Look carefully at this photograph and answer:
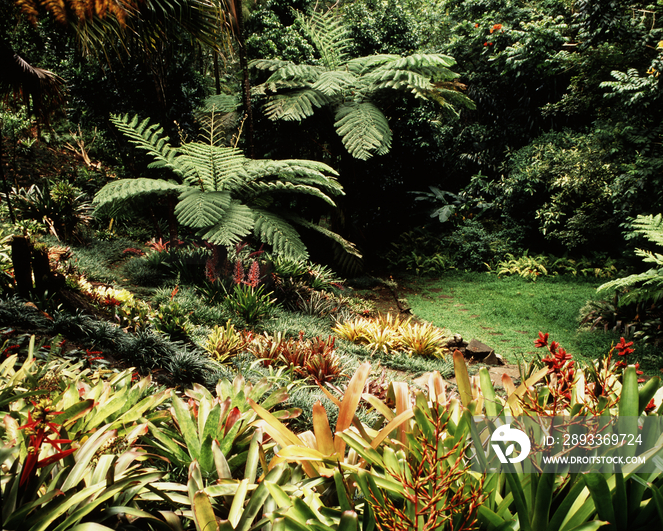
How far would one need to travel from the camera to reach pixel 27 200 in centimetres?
651

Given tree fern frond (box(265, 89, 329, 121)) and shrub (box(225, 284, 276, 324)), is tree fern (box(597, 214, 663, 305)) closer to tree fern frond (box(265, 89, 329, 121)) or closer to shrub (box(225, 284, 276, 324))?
→ shrub (box(225, 284, 276, 324))

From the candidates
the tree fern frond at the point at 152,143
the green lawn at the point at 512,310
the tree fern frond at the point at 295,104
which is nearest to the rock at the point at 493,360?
the green lawn at the point at 512,310

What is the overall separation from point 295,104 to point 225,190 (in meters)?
2.31

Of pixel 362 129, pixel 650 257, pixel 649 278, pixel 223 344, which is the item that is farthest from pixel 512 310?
pixel 223 344

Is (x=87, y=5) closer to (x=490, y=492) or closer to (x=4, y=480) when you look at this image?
(x=4, y=480)

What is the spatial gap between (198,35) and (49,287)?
2.84m

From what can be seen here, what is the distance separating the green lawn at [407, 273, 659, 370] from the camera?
505cm

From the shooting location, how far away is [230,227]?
4461 mm

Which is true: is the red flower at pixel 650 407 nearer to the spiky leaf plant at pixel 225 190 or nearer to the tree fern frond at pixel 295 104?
the spiky leaf plant at pixel 225 190

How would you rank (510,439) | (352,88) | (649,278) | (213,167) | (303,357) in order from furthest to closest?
(352,88) → (213,167) → (649,278) → (303,357) → (510,439)

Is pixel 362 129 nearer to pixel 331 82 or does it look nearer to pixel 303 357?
pixel 331 82

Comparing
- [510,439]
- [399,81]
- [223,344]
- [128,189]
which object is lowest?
[510,439]

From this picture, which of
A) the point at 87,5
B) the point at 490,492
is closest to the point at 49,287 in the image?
the point at 87,5

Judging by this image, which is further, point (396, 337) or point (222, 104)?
point (222, 104)
